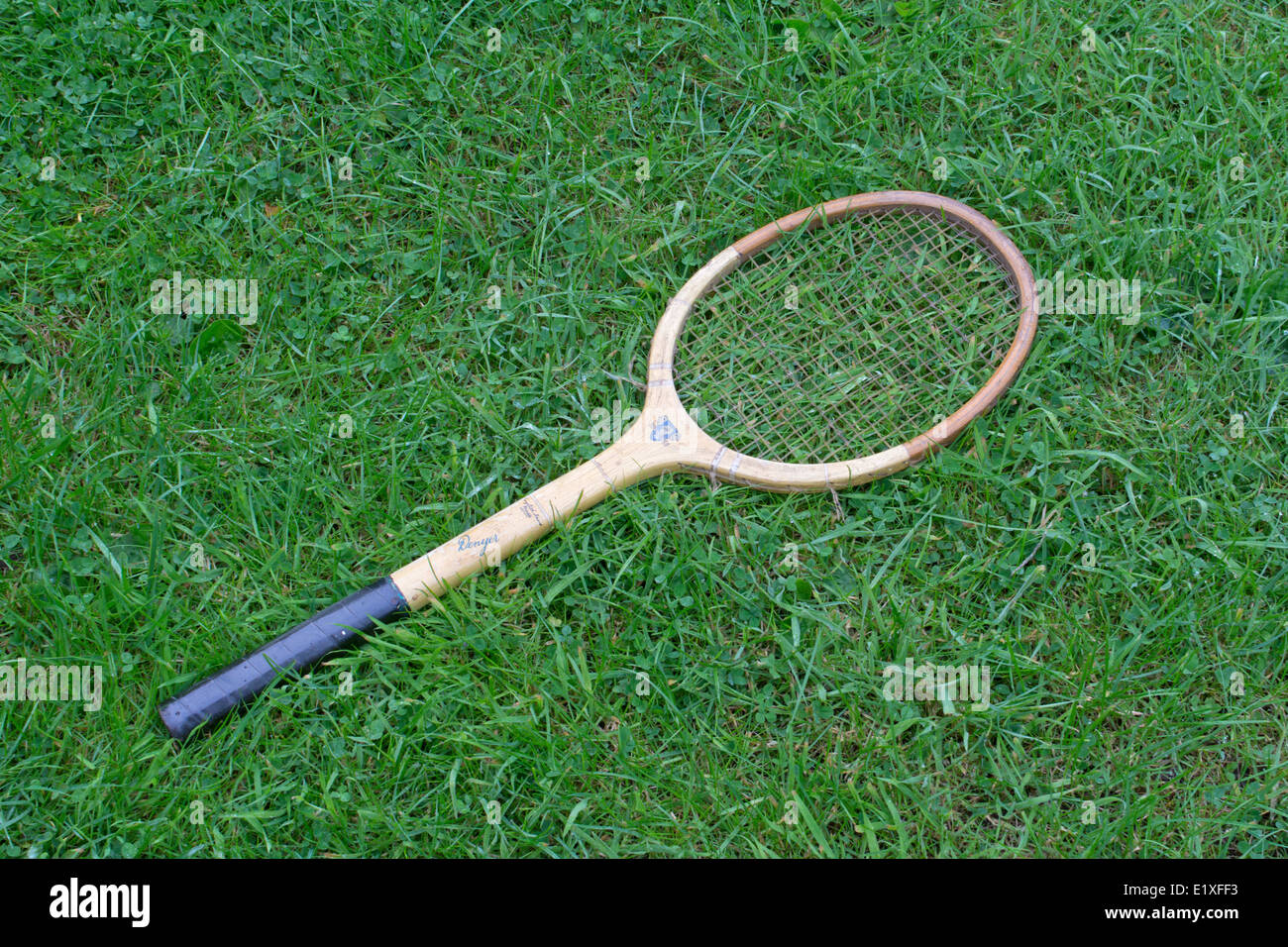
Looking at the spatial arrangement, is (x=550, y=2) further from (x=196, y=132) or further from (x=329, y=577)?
(x=329, y=577)

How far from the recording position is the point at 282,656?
9.66 ft

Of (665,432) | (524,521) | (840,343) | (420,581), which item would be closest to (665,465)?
(665,432)

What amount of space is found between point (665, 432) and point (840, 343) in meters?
0.63

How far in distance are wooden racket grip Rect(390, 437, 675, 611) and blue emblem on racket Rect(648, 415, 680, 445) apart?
1.6 inches

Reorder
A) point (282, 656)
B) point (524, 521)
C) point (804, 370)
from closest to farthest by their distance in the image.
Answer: point (282, 656), point (524, 521), point (804, 370)

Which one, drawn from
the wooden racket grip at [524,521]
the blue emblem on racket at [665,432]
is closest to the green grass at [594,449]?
the wooden racket grip at [524,521]

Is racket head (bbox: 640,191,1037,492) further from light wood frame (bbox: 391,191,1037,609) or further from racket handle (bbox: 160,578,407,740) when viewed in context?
racket handle (bbox: 160,578,407,740)

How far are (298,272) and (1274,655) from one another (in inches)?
129

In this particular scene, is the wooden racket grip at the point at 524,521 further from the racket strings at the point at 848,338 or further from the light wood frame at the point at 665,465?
the racket strings at the point at 848,338

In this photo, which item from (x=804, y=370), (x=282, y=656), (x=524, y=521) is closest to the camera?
(x=282, y=656)

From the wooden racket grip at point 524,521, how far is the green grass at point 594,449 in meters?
0.08

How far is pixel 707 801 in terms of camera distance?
2.88 meters

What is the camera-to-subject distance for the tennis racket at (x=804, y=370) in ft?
→ 9.98

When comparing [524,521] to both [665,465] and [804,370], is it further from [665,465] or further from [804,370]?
[804,370]
